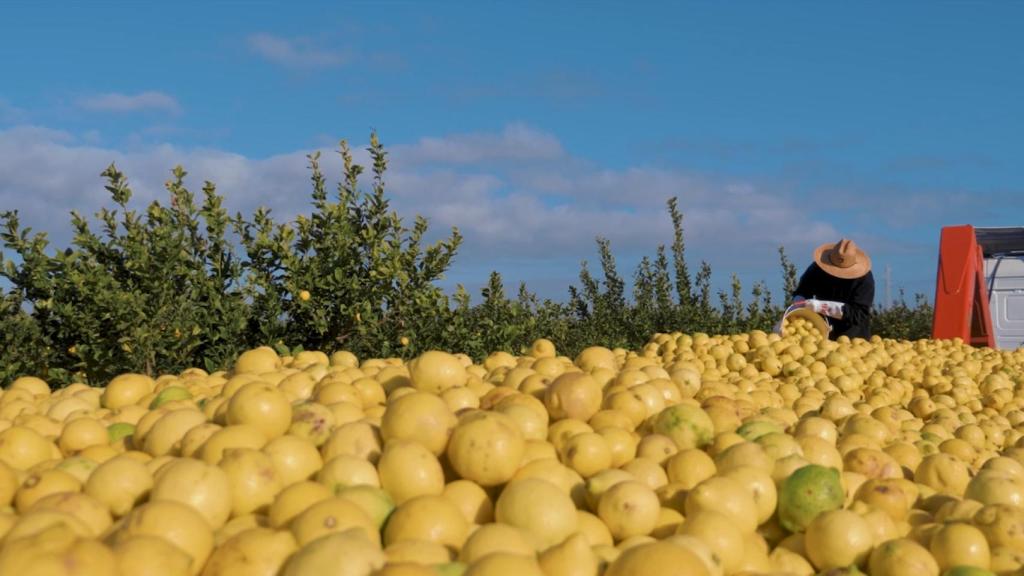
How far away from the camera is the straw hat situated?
10523mm

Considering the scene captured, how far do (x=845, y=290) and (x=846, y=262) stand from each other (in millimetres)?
→ 410

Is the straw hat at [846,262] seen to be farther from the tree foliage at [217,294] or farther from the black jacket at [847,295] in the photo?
the tree foliage at [217,294]

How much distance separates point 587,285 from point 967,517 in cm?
1424

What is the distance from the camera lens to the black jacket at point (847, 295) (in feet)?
34.2

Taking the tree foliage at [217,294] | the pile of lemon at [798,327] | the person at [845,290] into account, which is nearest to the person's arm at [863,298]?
the person at [845,290]

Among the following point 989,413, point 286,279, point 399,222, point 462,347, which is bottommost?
point 989,413

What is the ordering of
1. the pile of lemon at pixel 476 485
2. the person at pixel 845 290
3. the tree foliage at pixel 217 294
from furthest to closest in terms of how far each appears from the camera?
the person at pixel 845 290, the tree foliage at pixel 217 294, the pile of lemon at pixel 476 485

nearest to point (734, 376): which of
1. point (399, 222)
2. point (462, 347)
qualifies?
point (462, 347)

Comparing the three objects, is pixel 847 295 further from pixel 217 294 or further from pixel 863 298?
pixel 217 294

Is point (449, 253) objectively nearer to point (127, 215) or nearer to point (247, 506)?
point (127, 215)

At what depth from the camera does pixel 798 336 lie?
8312 mm

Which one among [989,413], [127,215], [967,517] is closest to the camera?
[967,517]

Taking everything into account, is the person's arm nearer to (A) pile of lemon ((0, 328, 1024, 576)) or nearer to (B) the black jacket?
(B) the black jacket

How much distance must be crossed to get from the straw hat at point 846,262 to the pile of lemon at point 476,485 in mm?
6598
